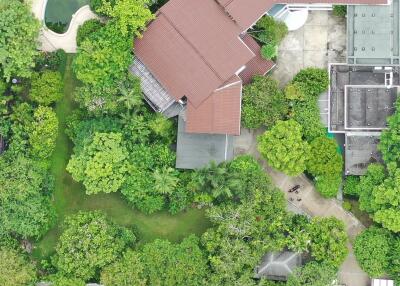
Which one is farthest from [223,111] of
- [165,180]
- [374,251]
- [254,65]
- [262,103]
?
[374,251]

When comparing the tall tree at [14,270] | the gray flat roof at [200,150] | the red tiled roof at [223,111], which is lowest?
the tall tree at [14,270]

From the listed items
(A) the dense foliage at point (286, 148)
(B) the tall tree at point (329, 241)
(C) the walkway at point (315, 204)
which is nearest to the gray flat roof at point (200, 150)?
(C) the walkway at point (315, 204)

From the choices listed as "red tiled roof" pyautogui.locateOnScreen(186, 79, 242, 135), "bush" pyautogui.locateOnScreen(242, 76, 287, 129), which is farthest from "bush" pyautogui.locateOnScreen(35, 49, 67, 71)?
"bush" pyautogui.locateOnScreen(242, 76, 287, 129)

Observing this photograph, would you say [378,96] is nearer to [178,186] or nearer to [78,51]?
[178,186]

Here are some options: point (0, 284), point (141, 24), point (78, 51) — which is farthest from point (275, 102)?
point (0, 284)

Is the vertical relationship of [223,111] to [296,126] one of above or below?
above

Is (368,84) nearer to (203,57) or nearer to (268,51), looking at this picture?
(268,51)

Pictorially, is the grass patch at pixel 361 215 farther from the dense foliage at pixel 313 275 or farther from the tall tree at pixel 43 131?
the tall tree at pixel 43 131
